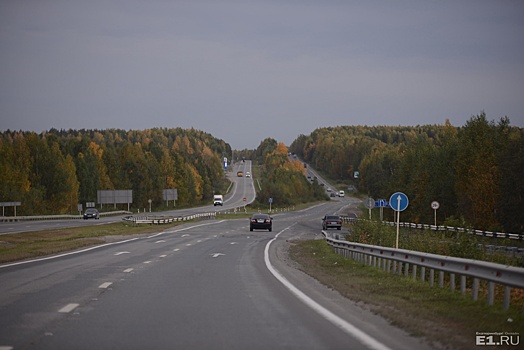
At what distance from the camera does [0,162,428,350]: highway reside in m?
9.64

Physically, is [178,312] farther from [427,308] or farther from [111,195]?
[111,195]

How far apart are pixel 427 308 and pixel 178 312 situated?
181 inches

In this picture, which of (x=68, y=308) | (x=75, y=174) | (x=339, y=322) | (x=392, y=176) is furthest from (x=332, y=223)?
(x=75, y=174)

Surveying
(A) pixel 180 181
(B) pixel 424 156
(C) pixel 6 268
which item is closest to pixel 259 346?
(C) pixel 6 268

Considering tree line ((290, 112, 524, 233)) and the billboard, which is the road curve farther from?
the billboard

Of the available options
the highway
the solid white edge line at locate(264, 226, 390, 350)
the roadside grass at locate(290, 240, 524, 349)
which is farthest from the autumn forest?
the highway

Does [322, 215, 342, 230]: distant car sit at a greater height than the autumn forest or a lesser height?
lesser

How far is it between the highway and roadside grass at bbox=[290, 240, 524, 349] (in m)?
0.39

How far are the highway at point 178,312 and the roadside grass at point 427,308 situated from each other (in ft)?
1.26

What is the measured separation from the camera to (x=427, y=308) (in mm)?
13383

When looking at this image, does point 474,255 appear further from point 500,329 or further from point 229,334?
point 229,334

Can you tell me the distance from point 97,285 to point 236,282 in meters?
3.53

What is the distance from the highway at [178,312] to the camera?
9.64 meters

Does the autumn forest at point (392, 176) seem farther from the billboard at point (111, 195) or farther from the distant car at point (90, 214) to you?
the distant car at point (90, 214)
